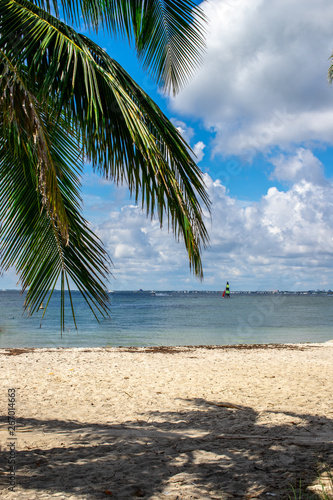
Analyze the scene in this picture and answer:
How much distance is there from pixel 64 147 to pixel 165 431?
3708mm

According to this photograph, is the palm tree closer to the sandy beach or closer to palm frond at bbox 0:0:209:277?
palm frond at bbox 0:0:209:277

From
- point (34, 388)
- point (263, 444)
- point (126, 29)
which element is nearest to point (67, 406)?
point (34, 388)

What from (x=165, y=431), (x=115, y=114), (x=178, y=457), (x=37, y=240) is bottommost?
(x=165, y=431)

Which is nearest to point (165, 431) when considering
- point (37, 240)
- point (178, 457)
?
point (178, 457)

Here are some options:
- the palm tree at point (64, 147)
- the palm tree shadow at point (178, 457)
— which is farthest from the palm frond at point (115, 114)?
the palm tree shadow at point (178, 457)

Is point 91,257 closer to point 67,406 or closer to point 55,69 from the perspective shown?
point 55,69

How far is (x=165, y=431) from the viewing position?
16.6ft

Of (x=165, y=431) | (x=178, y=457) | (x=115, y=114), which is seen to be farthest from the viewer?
(x=165, y=431)

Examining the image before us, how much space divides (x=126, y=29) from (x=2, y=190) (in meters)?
1.93

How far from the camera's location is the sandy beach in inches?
133

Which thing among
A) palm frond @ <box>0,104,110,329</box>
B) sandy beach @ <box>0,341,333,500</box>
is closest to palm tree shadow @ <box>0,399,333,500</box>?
sandy beach @ <box>0,341,333,500</box>

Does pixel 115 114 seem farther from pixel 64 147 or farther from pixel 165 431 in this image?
pixel 165 431

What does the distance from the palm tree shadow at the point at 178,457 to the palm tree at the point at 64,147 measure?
1.66m

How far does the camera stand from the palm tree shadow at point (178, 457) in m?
3.31
